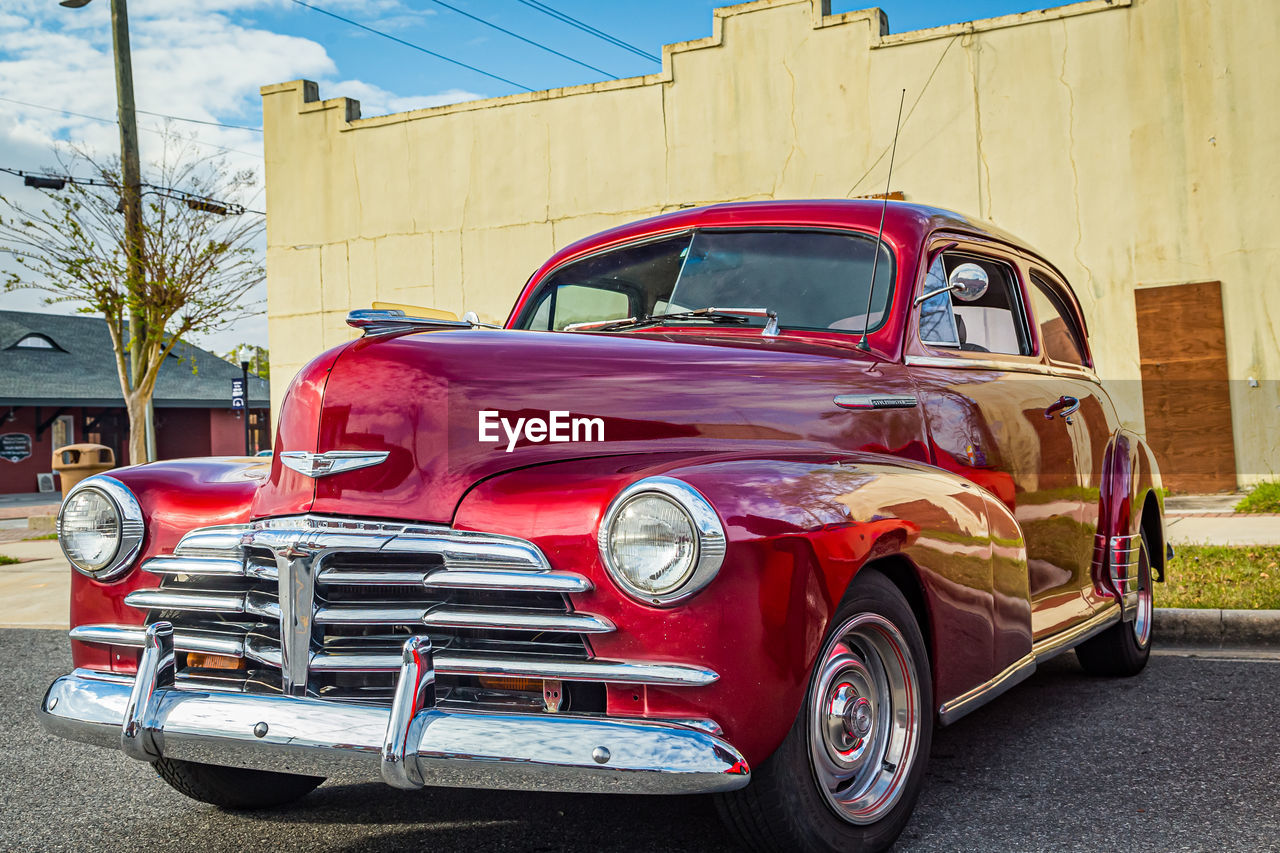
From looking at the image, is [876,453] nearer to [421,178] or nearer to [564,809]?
[564,809]

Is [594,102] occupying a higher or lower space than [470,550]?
higher

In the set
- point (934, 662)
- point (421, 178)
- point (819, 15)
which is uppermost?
point (819, 15)

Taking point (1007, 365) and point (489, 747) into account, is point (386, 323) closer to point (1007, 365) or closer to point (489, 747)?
point (489, 747)

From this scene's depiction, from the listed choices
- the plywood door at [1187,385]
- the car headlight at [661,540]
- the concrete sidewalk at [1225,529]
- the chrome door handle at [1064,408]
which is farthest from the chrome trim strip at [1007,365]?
the plywood door at [1187,385]

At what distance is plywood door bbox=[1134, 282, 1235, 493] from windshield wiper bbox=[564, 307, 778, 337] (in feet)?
33.2

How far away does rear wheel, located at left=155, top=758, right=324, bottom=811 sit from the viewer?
3.35 m

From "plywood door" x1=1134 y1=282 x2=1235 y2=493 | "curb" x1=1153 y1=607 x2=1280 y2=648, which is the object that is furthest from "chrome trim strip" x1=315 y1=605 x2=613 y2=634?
"plywood door" x1=1134 y1=282 x2=1235 y2=493

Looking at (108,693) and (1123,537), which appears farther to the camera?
(1123,537)

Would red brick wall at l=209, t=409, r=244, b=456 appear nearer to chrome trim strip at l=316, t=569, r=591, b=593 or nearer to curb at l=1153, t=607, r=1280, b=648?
curb at l=1153, t=607, r=1280, b=648

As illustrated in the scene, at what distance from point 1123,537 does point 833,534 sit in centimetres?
262

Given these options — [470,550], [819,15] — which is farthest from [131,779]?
[819,15]

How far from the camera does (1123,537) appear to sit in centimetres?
476

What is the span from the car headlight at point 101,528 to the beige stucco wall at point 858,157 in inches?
294

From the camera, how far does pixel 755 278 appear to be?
3791 mm
